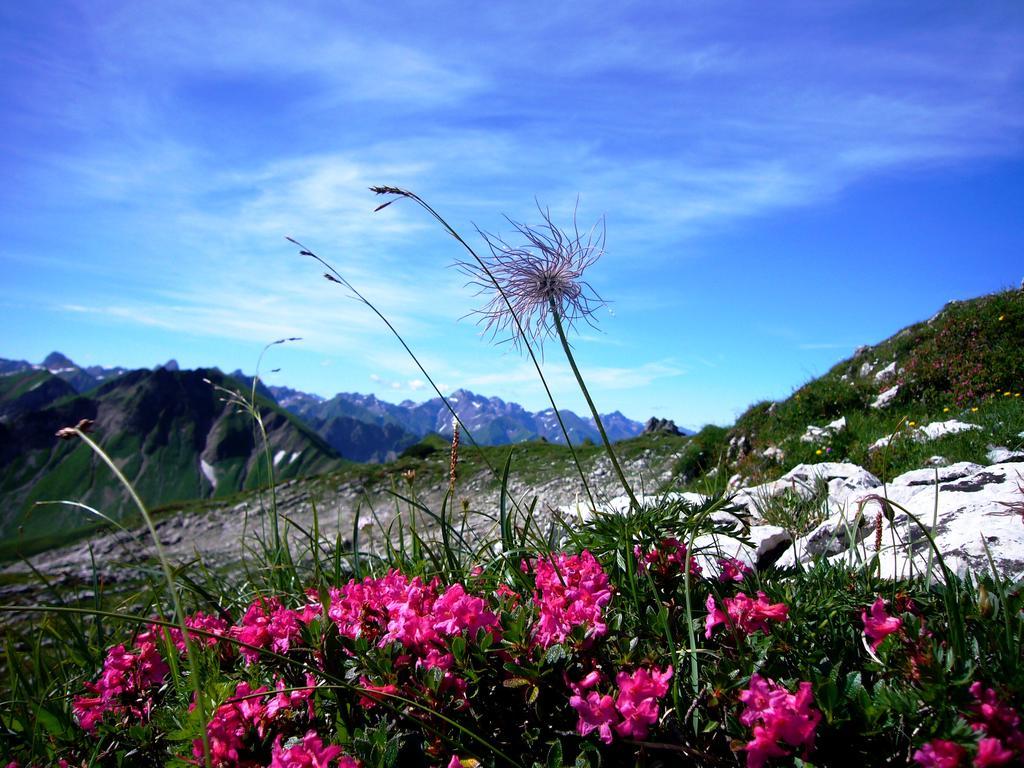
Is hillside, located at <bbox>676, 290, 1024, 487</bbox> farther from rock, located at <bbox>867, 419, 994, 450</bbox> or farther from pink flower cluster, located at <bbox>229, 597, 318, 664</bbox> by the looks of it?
pink flower cluster, located at <bbox>229, 597, 318, 664</bbox>

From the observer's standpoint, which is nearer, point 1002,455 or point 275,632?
point 275,632

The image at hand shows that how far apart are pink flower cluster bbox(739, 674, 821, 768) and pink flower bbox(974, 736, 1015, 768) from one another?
0.32 meters

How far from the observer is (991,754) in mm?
1277

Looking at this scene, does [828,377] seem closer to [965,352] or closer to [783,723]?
[965,352]

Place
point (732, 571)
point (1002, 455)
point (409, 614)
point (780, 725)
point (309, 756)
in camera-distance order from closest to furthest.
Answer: point (780, 725), point (309, 756), point (409, 614), point (732, 571), point (1002, 455)

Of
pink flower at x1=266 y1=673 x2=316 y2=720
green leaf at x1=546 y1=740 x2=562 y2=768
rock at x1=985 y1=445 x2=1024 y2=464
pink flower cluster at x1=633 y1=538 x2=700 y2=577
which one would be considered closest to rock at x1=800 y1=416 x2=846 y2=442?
rock at x1=985 y1=445 x2=1024 y2=464

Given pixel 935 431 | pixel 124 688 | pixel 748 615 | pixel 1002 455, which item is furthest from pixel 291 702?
pixel 935 431

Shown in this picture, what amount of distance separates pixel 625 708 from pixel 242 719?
48.4 inches

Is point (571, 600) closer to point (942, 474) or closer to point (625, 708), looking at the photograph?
point (625, 708)

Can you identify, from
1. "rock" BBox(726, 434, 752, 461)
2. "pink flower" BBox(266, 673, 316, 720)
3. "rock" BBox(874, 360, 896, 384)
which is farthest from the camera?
"rock" BBox(726, 434, 752, 461)

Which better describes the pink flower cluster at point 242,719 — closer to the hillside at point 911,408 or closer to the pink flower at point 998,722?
the pink flower at point 998,722

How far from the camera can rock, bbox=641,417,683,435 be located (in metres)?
21.6

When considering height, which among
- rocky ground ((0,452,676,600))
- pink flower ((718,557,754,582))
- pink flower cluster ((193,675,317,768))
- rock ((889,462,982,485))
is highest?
rock ((889,462,982,485))

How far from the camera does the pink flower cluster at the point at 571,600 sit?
1.92m
